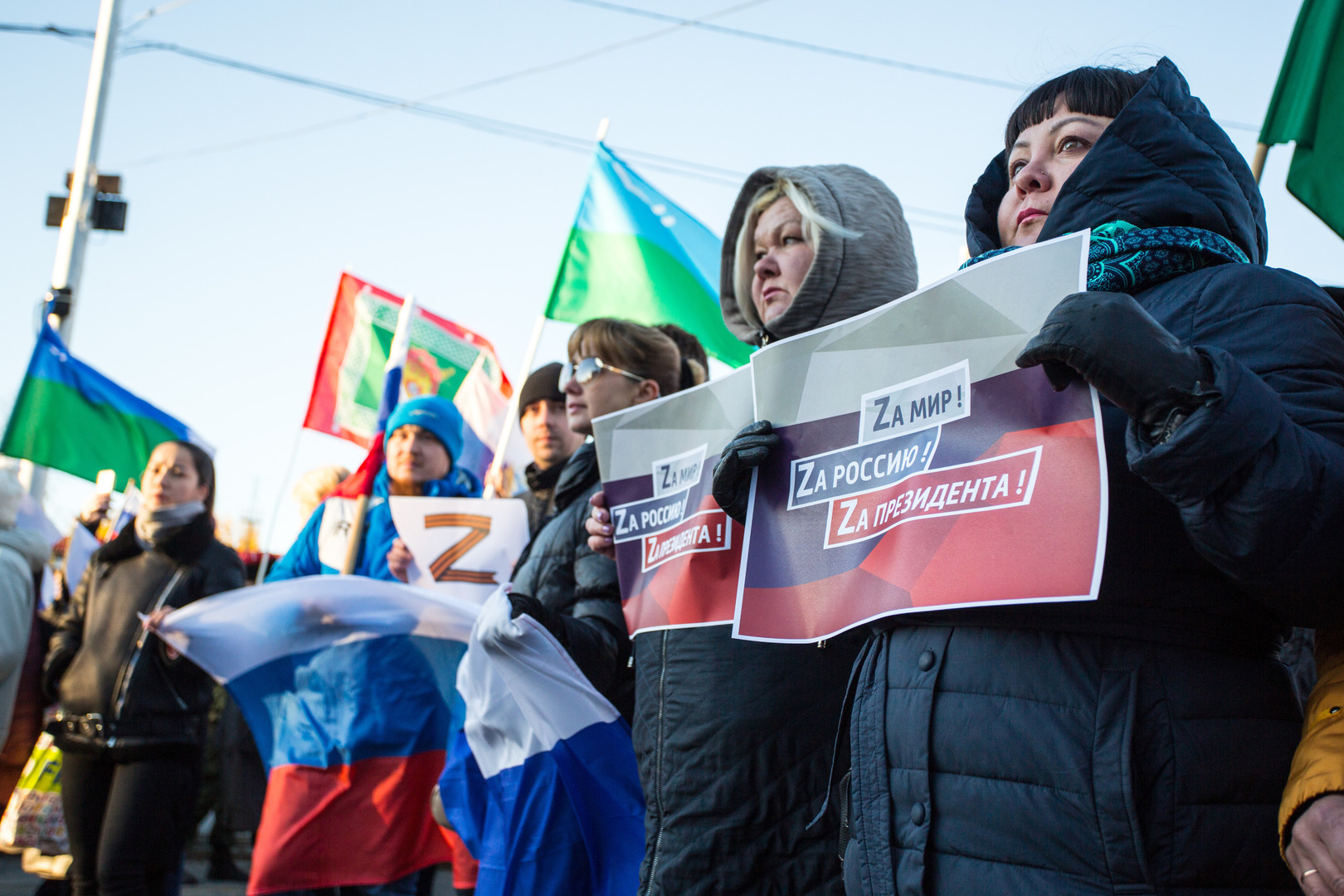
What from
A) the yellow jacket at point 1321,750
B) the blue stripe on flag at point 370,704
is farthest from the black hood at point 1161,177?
the blue stripe on flag at point 370,704

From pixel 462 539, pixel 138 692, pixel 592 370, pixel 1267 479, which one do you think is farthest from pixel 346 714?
pixel 1267 479

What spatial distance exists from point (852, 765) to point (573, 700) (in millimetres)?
1410

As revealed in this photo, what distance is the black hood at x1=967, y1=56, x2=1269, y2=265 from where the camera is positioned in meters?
1.53

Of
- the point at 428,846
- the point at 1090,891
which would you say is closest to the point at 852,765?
the point at 1090,891

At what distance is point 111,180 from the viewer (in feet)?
32.3

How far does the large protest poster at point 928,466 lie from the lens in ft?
4.57

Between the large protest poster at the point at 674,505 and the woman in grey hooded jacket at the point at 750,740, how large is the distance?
92mm

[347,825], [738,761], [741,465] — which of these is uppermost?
[741,465]

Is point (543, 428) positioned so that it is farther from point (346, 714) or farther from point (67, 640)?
point (67, 640)

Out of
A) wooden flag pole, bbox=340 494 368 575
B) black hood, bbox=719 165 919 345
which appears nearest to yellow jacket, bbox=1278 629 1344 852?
black hood, bbox=719 165 919 345

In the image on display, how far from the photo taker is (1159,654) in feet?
4.39

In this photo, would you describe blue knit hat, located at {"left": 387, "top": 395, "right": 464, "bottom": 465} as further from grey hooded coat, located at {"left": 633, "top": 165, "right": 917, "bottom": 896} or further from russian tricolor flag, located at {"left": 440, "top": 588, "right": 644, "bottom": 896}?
grey hooded coat, located at {"left": 633, "top": 165, "right": 917, "bottom": 896}

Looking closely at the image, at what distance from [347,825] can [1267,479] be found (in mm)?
3417

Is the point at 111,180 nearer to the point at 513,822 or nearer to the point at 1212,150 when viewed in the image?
the point at 513,822
